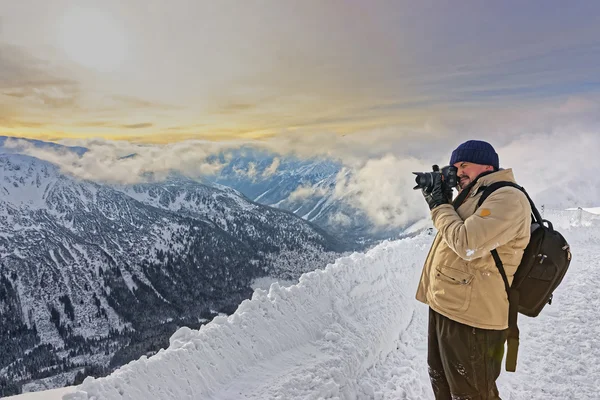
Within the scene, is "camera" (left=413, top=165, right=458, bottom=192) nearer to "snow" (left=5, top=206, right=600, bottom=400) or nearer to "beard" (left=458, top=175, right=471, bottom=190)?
"beard" (left=458, top=175, right=471, bottom=190)

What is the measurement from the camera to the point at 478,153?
3416 millimetres

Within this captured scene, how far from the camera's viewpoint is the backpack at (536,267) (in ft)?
10.5

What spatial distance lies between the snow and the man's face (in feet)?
9.66

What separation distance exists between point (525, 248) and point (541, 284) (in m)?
0.31

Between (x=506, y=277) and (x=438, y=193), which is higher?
(x=438, y=193)

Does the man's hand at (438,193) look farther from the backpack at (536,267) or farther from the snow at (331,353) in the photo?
the snow at (331,353)

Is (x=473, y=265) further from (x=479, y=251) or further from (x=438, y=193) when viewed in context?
(x=438, y=193)

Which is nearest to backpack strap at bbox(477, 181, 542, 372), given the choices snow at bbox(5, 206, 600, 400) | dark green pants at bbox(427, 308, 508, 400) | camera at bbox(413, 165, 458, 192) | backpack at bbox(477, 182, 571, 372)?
backpack at bbox(477, 182, 571, 372)

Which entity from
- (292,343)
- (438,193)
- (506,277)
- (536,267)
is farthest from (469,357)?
(292,343)

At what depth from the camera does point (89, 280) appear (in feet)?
612

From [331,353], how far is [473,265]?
3220 mm

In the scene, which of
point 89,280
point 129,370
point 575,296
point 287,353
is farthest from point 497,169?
point 89,280

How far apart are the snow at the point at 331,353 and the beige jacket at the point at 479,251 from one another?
7.30 ft

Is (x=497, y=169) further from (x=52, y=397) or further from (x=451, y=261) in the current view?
(x=52, y=397)
